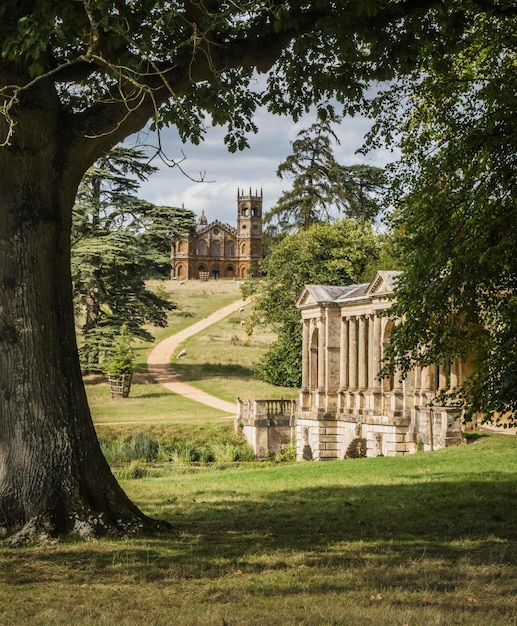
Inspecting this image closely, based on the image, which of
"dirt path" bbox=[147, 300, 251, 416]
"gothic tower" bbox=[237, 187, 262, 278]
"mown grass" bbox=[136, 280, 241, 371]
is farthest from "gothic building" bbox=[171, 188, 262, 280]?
"dirt path" bbox=[147, 300, 251, 416]

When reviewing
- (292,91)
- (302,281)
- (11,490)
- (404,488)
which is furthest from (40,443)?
(302,281)

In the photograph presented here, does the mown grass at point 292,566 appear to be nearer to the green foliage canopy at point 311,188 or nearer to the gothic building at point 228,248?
the green foliage canopy at point 311,188

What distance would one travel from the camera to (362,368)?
31344 millimetres

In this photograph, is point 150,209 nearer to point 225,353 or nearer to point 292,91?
point 225,353

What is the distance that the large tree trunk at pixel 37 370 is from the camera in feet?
28.1

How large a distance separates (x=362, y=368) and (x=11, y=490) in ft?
77.0

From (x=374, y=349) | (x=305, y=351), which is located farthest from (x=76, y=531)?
(x=305, y=351)

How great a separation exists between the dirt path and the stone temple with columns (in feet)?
12.9

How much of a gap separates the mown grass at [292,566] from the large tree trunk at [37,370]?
612mm

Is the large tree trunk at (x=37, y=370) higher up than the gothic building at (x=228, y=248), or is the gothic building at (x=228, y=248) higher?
the gothic building at (x=228, y=248)

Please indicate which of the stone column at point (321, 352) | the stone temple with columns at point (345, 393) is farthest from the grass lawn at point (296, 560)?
the stone column at point (321, 352)

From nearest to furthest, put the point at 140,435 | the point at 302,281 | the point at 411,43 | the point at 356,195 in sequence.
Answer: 1. the point at 411,43
2. the point at 140,435
3. the point at 302,281
4. the point at 356,195

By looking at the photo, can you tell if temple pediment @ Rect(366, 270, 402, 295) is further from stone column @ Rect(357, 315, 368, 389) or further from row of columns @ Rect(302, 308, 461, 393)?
stone column @ Rect(357, 315, 368, 389)

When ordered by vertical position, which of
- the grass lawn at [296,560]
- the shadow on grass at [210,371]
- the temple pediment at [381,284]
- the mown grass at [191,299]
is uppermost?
the mown grass at [191,299]
